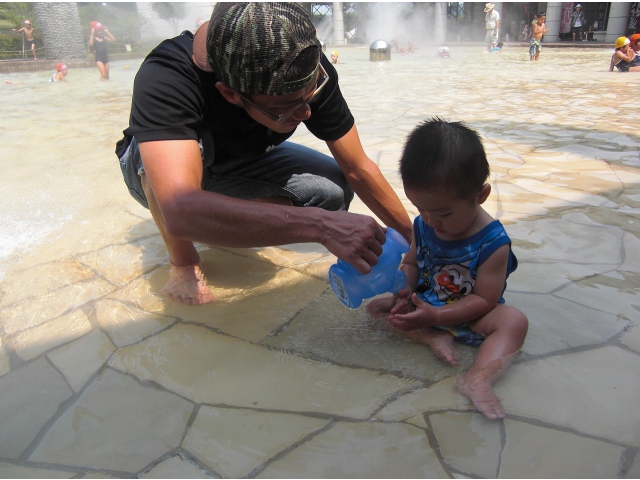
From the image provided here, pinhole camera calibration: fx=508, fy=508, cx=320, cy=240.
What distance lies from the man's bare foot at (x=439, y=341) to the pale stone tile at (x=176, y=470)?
34.3 inches

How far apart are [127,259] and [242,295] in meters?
0.84

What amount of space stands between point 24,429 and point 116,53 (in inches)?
834

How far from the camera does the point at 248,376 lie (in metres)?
1.80

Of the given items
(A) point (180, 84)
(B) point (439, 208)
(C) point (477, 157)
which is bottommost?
(B) point (439, 208)

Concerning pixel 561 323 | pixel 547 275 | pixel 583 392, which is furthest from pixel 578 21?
pixel 583 392

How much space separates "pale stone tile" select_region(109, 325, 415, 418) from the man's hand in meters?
0.42

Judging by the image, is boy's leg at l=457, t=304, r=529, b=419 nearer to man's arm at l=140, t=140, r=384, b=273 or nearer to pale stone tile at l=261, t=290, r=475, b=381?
pale stone tile at l=261, t=290, r=475, b=381

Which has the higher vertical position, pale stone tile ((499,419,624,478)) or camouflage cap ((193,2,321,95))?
camouflage cap ((193,2,321,95))

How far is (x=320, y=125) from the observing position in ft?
7.59

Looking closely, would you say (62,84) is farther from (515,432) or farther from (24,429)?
(515,432)

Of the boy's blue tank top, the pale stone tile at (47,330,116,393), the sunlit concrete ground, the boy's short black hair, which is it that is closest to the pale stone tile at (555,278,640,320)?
the sunlit concrete ground

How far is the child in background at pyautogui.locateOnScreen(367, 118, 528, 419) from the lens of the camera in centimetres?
166

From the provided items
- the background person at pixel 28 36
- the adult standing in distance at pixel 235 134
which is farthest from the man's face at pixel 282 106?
the background person at pixel 28 36

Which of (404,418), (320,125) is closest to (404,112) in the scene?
(320,125)
